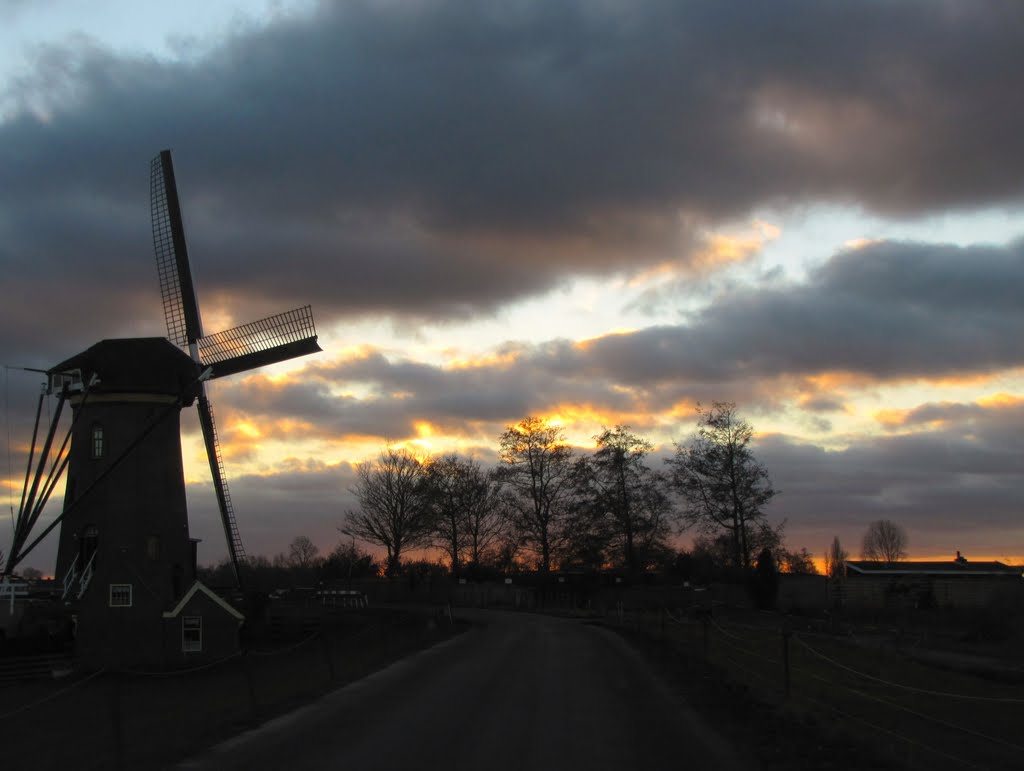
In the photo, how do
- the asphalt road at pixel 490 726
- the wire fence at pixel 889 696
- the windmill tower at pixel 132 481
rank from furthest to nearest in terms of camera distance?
the windmill tower at pixel 132 481 → the wire fence at pixel 889 696 → the asphalt road at pixel 490 726

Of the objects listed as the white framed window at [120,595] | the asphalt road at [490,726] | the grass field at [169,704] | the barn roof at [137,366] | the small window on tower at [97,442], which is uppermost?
the barn roof at [137,366]

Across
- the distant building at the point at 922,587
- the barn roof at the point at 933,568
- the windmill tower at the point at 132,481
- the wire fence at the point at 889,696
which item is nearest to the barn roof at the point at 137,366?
the windmill tower at the point at 132,481

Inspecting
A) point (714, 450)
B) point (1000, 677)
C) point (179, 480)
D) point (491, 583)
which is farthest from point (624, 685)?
point (491, 583)

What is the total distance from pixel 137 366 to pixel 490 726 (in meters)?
34.7

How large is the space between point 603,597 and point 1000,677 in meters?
39.6

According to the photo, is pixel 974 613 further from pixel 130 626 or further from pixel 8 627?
pixel 8 627

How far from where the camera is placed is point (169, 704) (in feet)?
108

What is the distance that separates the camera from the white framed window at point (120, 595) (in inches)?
1797

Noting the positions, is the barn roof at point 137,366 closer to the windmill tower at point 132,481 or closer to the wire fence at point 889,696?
the windmill tower at point 132,481

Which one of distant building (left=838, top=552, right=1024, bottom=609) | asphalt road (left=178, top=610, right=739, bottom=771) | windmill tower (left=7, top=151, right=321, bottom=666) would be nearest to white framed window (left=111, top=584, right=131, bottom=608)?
windmill tower (left=7, top=151, right=321, bottom=666)

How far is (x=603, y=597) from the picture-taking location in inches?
2579

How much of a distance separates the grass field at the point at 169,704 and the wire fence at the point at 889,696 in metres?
8.55

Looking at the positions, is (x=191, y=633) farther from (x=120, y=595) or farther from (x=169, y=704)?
(x=169, y=704)

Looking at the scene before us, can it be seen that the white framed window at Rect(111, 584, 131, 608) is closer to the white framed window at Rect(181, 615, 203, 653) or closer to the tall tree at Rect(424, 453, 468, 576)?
the white framed window at Rect(181, 615, 203, 653)
